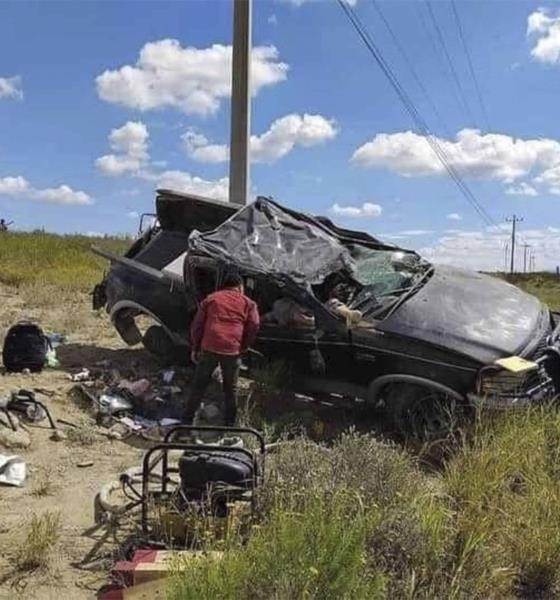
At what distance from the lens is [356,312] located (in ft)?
24.1

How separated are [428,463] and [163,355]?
174 inches

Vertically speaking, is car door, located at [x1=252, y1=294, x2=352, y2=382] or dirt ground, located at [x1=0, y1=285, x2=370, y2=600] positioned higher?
car door, located at [x1=252, y1=294, x2=352, y2=382]

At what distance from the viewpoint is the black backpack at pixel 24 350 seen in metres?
9.11

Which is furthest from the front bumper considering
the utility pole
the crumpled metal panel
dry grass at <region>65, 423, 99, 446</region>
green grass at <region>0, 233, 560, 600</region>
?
the utility pole

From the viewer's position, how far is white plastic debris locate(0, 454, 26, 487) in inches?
234

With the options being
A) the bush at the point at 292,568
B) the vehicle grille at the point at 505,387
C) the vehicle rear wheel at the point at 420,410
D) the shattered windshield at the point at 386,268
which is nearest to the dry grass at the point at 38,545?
the bush at the point at 292,568

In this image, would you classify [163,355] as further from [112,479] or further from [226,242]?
[112,479]

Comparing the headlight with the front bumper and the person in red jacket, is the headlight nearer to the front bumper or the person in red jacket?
the front bumper

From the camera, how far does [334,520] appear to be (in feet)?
11.9

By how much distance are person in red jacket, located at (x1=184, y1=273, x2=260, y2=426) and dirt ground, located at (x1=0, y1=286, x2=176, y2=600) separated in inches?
41.2

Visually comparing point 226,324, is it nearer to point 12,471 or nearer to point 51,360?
point 12,471

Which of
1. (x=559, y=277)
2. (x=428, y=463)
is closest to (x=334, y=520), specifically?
(x=428, y=463)

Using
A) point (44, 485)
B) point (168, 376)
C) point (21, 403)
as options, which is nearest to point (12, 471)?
point (44, 485)

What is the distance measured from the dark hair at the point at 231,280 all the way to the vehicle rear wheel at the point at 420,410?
191 cm
